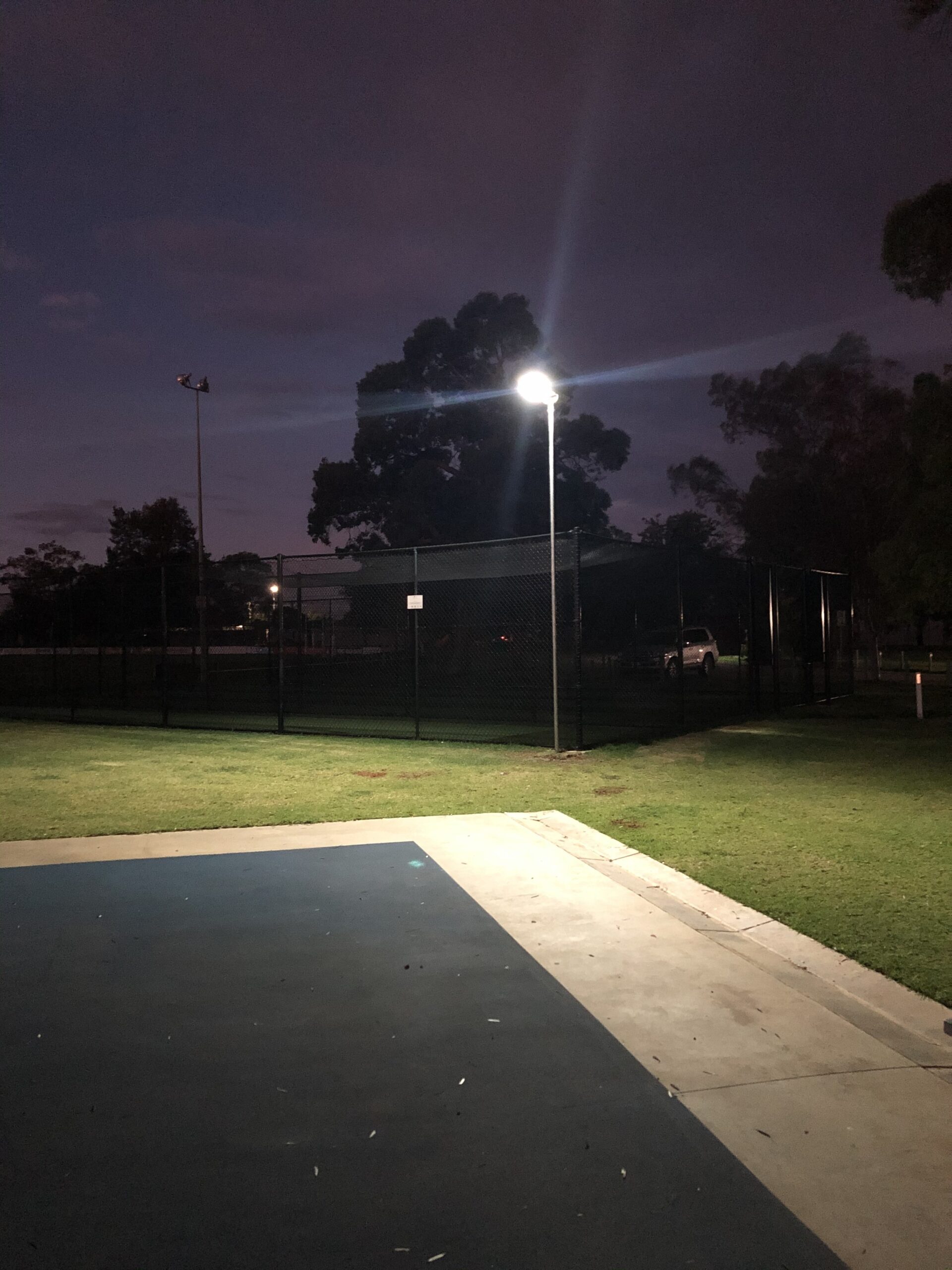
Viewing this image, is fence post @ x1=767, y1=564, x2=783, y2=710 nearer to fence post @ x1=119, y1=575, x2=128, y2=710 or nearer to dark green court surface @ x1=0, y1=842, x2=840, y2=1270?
fence post @ x1=119, y1=575, x2=128, y2=710

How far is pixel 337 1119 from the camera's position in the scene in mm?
3076

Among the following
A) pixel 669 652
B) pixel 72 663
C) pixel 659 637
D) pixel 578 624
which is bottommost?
pixel 669 652

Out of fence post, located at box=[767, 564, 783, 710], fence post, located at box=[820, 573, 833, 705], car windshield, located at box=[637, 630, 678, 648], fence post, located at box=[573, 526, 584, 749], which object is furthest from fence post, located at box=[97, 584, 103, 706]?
car windshield, located at box=[637, 630, 678, 648]

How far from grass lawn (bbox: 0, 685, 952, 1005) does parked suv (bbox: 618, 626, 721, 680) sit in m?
12.1

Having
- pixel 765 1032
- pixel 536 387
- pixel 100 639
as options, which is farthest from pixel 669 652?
pixel 765 1032

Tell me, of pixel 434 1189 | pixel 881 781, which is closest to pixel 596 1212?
pixel 434 1189

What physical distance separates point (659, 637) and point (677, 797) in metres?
20.4

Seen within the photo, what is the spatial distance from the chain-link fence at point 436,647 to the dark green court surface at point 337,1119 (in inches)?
306

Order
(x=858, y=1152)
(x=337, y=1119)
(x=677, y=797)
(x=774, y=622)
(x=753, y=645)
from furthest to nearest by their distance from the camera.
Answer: (x=774, y=622)
(x=753, y=645)
(x=677, y=797)
(x=337, y=1119)
(x=858, y=1152)

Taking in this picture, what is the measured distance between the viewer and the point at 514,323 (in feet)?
126

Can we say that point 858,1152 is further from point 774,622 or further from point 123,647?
point 123,647

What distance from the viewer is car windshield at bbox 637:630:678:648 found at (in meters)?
28.8

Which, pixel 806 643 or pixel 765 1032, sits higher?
pixel 806 643

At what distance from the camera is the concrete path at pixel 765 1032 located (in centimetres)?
263
